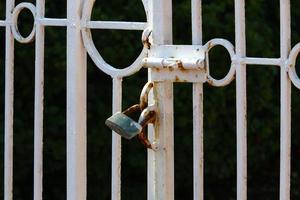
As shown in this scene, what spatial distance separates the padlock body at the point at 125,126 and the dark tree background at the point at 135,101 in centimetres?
256

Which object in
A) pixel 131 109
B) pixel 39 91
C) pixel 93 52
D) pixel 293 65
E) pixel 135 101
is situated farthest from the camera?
pixel 135 101

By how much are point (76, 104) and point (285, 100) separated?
65 cm

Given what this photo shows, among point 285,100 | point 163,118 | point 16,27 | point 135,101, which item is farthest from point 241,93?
point 135,101

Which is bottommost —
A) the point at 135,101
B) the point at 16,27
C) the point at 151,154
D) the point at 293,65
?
the point at 151,154

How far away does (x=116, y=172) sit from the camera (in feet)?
8.65

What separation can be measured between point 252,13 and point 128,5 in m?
0.67

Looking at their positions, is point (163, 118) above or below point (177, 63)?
below

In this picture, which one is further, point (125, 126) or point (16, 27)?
point (16, 27)

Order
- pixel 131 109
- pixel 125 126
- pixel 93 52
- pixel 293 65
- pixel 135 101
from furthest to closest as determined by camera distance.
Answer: pixel 135 101
pixel 93 52
pixel 131 109
pixel 125 126
pixel 293 65

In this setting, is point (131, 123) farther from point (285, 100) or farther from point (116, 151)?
point (285, 100)

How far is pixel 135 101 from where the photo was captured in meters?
5.09

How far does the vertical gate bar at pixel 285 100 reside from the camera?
2312mm

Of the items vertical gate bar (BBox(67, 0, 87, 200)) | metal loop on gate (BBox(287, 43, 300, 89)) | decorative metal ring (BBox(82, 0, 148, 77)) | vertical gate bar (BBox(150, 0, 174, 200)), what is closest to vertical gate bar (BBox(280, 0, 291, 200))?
metal loop on gate (BBox(287, 43, 300, 89))

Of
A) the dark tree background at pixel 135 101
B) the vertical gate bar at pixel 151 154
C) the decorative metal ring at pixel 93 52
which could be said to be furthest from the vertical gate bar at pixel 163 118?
the dark tree background at pixel 135 101
